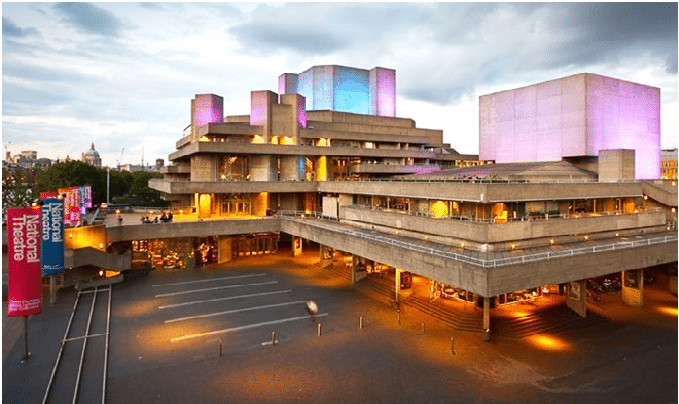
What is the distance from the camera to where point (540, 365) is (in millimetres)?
24547

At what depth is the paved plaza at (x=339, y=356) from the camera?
841 inches

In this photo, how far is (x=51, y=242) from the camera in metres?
35.2

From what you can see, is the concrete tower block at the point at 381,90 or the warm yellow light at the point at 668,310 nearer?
the warm yellow light at the point at 668,310

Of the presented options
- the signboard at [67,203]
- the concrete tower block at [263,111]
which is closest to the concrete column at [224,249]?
the signboard at [67,203]

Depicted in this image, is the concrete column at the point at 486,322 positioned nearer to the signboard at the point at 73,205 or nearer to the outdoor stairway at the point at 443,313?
the outdoor stairway at the point at 443,313

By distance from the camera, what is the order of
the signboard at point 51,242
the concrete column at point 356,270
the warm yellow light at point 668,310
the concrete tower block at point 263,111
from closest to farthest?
the warm yellow light at point 668,310
the signboard at point 51,242
the concrete column at point 356,270
the concrete tower block at point 263,111

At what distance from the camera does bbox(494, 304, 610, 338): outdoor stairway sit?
29.6m

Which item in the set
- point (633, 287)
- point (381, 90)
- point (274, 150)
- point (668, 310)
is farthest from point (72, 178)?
point (668, 310)

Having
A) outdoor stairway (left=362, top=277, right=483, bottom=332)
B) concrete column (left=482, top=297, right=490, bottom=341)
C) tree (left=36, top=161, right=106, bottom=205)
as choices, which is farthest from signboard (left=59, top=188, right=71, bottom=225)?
tree (left=36, top=161, right=106, bottom=205)

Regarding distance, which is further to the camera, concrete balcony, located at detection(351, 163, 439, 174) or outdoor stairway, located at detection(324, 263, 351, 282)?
concrete balcony, located at detection(351, 163, 439, 174)

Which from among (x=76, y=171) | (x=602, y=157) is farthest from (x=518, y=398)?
(x=76, y=171)

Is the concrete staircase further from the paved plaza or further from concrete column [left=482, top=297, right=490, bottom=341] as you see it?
concrete column [left=482, top=297, right=490, bottom=341]

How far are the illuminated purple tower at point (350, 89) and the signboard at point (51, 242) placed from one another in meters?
55.3

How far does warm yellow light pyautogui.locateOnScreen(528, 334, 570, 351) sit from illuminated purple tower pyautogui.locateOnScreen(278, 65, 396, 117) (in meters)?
61.8
